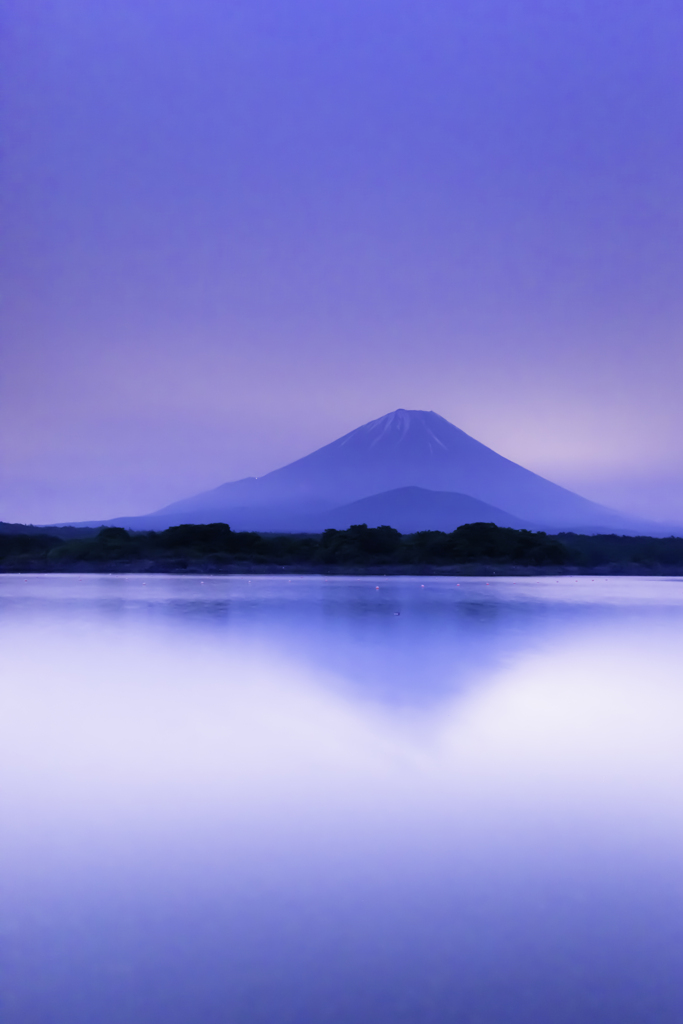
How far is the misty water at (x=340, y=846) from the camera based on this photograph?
194cm

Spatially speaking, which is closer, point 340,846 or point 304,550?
point 340,846

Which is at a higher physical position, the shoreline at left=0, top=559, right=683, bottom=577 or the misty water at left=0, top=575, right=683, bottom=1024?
the shoreline at left=0, top=559, right=683, bottom=577

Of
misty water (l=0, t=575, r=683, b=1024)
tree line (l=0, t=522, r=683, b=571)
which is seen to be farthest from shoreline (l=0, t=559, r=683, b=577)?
misty water (l=0, t=575, r=683, b=1024)

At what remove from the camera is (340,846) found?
2.94 meters

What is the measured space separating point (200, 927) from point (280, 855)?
2.05ft

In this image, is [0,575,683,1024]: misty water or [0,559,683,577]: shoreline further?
[0,559,683,577]: shoreline

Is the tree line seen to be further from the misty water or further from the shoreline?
the misty water

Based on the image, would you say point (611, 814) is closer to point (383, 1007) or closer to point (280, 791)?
point (280, 791)

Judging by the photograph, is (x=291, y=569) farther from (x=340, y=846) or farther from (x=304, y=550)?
(x=340, y=846)

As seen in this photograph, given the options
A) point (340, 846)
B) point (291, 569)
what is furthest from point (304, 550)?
point (340, 846)

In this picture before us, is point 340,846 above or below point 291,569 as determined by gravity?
below

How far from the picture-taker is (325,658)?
8.01 meters

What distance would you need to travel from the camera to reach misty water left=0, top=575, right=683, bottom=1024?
1938 millimetres

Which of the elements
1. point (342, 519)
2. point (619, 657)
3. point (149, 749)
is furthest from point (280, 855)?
point (342, 519)
